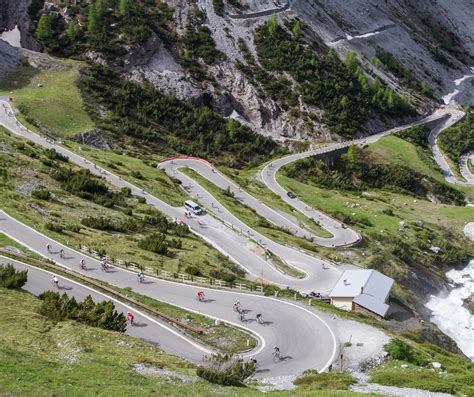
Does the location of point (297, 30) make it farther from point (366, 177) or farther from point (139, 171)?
point (139, 171)

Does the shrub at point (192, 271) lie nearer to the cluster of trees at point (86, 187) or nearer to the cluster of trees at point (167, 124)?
the cluster of trees at point (86, 187)

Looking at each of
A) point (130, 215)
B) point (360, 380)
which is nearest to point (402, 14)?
point (130, 215)

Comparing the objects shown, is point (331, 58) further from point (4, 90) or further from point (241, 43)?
point (4, 90)

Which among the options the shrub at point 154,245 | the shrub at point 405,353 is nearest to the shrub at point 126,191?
the shrub at point 154,245

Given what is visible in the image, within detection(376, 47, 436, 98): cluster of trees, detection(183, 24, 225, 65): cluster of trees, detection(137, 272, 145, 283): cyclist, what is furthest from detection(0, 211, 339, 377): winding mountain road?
detection(376, 47, 436, 98): cluster of trees

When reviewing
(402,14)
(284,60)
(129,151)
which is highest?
(402,14)

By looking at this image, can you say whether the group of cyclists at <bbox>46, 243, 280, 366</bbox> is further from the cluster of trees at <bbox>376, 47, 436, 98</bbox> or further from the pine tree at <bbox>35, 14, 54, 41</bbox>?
the cluster of trees at <bbox>376, 47, 436, 98</bbox>
